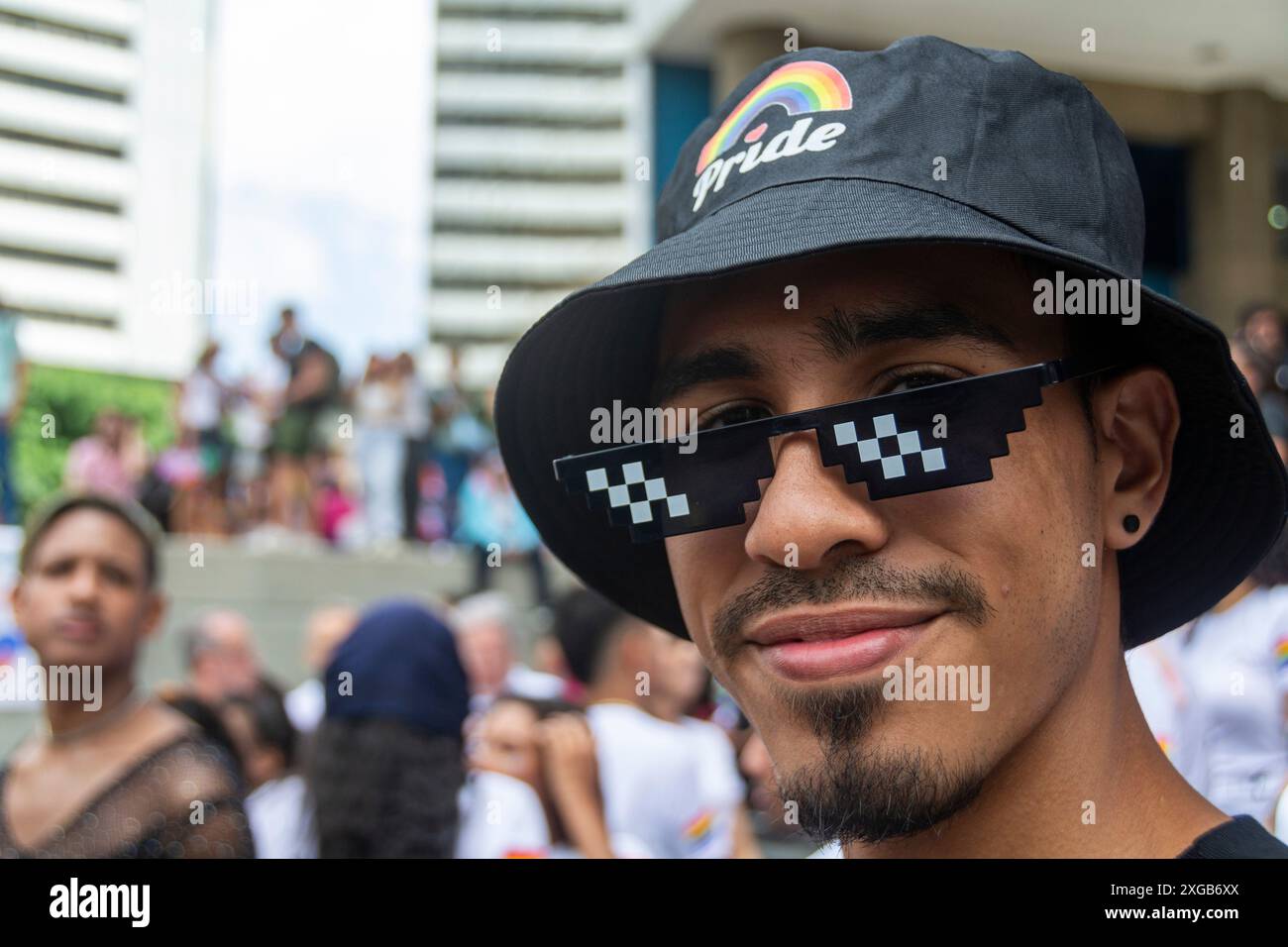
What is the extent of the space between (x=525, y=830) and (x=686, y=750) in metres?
1.07

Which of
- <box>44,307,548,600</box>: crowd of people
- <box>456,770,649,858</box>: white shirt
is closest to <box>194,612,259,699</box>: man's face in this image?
<box>456,770,649,858</box>: white shirt

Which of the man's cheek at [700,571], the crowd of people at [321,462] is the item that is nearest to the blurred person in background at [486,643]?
the crowd of people at [321,462]

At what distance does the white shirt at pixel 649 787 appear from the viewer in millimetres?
3916

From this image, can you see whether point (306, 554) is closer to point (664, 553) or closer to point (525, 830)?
point (525, 830)

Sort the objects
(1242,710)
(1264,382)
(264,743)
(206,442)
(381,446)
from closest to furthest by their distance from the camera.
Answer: (1242,710) → (264,743) → (1264,382) → (381,446) → (206,442)

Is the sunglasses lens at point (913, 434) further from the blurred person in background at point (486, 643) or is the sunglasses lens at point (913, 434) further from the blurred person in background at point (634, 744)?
the blurred person in background at point (486, 643)

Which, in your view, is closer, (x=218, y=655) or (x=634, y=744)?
(x=634, y=744)

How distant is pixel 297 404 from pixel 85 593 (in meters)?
6.41

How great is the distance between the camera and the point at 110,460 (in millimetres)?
10117

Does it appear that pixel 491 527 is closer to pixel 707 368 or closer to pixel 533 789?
pixel 533 789

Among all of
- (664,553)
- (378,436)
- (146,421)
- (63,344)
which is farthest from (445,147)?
(63,344)

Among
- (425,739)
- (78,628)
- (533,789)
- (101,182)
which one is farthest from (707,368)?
(101,182)

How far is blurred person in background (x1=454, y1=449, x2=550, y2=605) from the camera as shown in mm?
8883

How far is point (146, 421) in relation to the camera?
2444 centimetres
